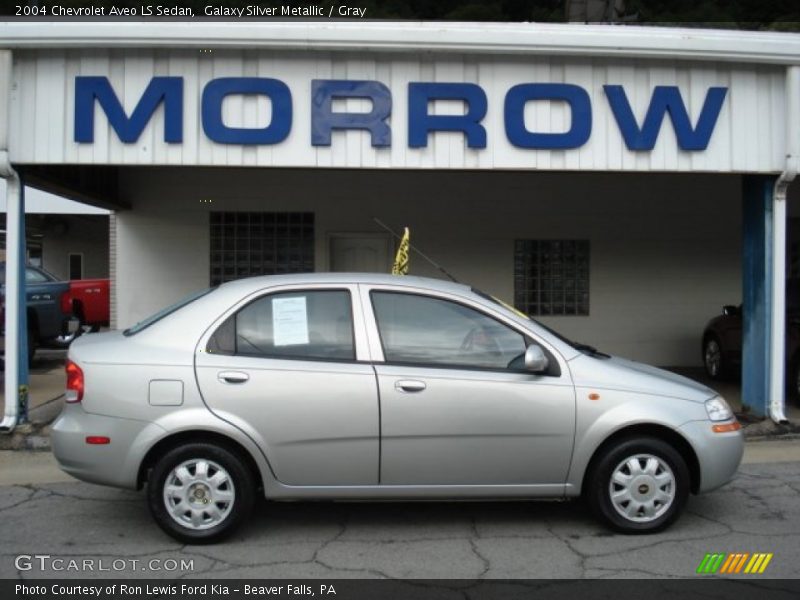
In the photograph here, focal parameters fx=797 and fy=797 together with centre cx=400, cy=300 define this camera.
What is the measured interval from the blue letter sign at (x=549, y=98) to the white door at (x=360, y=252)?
441 cm

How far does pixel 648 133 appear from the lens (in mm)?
7688

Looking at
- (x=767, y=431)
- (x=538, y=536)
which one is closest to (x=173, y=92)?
(x=538, y=536)

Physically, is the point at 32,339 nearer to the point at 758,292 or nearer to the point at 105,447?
the point at 105,447

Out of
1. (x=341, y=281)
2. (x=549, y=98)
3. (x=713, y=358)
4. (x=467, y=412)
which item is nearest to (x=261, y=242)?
(x=549, y=98)

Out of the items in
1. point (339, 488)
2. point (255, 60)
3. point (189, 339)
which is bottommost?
point (339, 488)

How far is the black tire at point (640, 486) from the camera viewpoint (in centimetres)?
484

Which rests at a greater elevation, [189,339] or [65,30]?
[65,30]

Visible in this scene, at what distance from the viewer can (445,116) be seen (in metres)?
7.62

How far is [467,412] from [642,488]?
1206 mm

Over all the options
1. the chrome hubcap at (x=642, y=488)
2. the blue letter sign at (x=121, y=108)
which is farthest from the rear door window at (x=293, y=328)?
the blue letter sign at (x=121, y=108)

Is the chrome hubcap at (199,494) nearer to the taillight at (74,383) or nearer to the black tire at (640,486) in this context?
the taillight at (74,383)

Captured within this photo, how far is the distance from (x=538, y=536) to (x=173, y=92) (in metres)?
A: 5.15

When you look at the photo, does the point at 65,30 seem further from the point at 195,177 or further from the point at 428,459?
the point at 428,459

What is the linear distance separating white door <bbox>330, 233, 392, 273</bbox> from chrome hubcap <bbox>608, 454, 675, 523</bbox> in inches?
286
